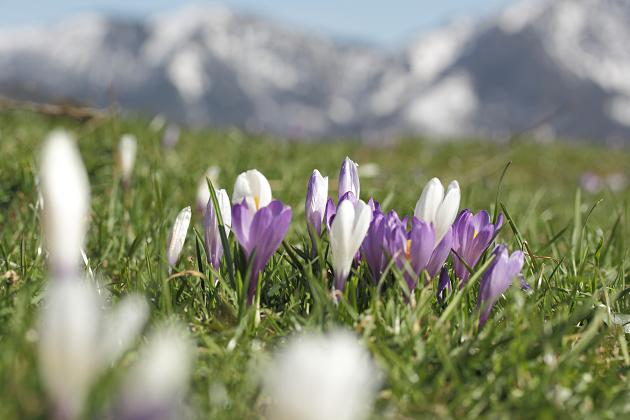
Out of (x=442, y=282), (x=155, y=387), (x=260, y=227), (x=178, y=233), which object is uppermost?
(x=155, y=387)

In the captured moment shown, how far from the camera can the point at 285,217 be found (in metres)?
1.78

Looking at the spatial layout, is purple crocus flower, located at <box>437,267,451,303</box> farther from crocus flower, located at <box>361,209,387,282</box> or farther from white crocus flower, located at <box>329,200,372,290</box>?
white crocus flower, located at <box>329,200,372,290</box>

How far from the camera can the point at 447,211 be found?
6.39 ft

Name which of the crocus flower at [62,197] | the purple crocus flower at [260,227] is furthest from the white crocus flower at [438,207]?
the crocus flower at [62,197]

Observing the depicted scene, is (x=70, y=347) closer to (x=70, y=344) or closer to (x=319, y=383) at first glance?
(x=70, y=344)

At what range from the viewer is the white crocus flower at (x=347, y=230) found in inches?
70.2

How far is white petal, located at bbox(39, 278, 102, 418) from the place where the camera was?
905 millimetres

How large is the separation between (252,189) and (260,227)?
14 cm

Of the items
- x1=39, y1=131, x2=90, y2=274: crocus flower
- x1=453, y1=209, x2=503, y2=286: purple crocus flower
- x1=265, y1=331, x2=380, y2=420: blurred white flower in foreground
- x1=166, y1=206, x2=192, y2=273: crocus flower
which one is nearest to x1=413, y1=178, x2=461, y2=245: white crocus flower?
x1=453, y1=209, x2=503, y2=286: purple crocus flower

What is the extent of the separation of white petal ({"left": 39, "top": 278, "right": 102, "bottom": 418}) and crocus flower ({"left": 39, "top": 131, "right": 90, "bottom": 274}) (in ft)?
0.16

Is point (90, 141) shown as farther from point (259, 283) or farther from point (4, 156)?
point (259, 283)

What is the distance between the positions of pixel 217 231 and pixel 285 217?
34 centimetres

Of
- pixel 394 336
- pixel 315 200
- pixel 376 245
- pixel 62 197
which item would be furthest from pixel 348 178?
pixel 62 197

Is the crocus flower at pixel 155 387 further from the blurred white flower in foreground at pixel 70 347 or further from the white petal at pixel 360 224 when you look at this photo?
the white petal at pixel 360 224
